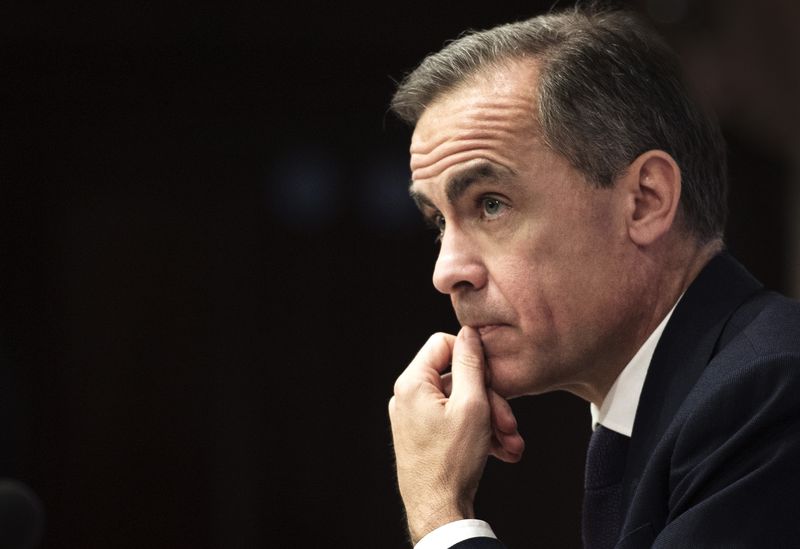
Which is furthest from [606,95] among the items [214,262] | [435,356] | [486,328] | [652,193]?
[214,262]

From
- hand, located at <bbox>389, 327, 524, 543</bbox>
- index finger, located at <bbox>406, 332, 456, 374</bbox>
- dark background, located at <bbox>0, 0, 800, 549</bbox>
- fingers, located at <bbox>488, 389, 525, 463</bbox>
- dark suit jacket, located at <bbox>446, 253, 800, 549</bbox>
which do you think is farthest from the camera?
dark background, located at <bbox>0, 0, 800, 549</bbox>

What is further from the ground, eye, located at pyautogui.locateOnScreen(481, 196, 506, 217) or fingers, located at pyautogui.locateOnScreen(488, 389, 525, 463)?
eye, located at pyautogui.locateOnScreen(481, 196, 506, 217)

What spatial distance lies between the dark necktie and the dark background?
2.90 metres

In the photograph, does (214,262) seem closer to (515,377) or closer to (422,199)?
(422,199)

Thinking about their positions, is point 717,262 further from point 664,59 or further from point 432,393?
point 432,393

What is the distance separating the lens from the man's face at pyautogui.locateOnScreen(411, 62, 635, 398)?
1785 millimetres

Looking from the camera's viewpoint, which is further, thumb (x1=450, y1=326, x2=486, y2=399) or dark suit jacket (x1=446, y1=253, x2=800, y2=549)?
thumb (x1=450, y1=326, x2=486, y2=399)

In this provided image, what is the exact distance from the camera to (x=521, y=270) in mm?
1780

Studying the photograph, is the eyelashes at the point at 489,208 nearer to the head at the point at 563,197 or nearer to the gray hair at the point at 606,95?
the head at the point at 563,197

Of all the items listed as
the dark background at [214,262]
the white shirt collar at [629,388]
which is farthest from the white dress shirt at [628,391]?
the dark background at [214,262]

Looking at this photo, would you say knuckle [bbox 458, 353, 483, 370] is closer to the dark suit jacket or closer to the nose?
the nose

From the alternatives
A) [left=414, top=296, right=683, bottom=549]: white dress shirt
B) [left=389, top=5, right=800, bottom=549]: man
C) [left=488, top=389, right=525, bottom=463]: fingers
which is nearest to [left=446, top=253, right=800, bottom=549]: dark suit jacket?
[left=389, top=5, right=800, bottom=549]: man

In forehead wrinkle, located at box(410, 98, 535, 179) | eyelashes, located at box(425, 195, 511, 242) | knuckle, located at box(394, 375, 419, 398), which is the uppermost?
forehead wrinkle, located at box(410, 98, 535, 179)

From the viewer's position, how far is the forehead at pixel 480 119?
1.82 m
